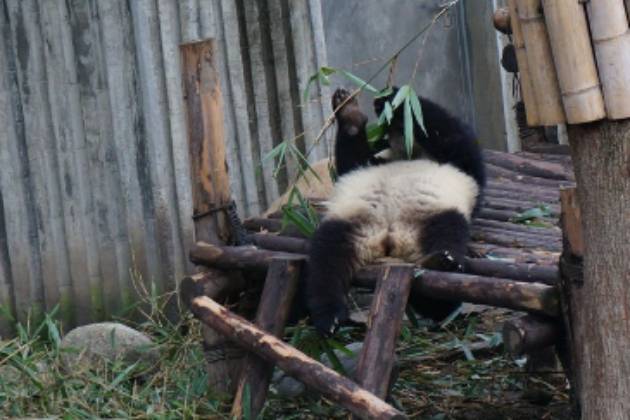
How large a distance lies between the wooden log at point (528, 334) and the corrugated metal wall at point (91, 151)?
2.22 meters

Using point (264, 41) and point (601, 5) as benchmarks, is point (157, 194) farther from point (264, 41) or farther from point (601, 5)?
point (601, 5)

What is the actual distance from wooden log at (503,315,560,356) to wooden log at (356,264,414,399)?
0.38m

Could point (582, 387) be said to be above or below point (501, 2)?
below

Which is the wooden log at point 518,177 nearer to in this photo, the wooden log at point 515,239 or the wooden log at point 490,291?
the wooden log at point 515,239

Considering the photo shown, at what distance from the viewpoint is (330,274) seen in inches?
150

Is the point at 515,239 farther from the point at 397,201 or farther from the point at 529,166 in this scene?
the point at 529,166

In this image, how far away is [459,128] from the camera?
14.6 ft

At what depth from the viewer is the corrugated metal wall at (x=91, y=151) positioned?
5312 millimetres

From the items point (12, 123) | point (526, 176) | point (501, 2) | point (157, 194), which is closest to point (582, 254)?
point (526, 176)

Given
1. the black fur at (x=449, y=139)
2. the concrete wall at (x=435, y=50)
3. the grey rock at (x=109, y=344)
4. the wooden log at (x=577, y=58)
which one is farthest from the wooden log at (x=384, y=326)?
the concrete wall at (x=435, y=50)

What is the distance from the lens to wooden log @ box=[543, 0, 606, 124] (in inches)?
107

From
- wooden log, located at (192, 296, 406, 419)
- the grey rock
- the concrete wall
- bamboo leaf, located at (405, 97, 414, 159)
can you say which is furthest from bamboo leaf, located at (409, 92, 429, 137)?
the concrete wall

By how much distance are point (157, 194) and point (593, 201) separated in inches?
110

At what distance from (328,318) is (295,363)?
0.17 m
